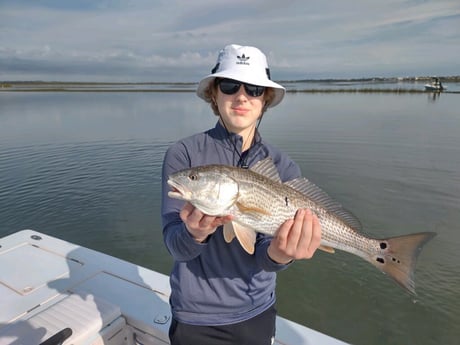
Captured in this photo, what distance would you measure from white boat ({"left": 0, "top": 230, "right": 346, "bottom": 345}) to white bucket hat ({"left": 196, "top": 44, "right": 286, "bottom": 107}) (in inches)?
103

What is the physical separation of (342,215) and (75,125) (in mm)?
25568

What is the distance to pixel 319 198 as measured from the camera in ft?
9.27

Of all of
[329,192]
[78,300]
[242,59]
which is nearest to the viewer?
[242,59]

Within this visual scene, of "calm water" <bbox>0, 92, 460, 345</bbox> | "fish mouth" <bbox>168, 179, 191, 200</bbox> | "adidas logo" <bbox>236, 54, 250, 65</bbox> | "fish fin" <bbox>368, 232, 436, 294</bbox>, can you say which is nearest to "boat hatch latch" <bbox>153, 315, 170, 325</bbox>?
"fish mouth" <bbox>168, 179, 191, 200</bbox>

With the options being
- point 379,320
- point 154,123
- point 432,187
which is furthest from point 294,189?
point 154,123

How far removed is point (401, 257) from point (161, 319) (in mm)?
2593

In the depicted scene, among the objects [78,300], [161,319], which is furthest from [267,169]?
[78,300]

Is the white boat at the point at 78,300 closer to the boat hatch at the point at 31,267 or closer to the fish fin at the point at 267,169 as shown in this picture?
the boat hatch at the point at 31,267

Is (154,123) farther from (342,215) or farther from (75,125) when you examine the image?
(342,215)

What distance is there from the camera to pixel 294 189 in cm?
275

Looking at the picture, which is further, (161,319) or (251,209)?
(161,319)

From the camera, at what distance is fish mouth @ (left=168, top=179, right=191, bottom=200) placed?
7.66 feet

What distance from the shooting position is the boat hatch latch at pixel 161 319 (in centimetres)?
349

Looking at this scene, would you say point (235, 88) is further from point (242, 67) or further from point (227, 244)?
point (227, 244)
